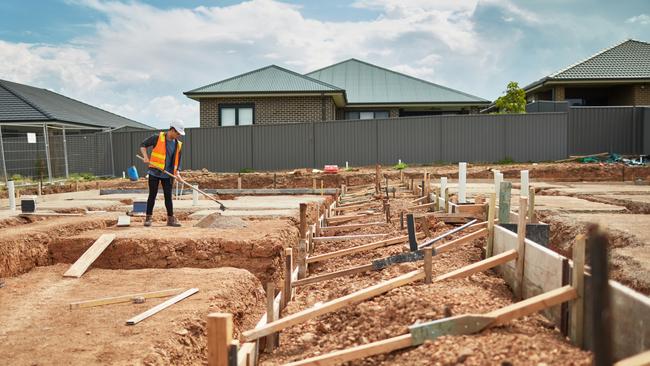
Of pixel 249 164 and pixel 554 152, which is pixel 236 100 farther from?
pixel 554 152

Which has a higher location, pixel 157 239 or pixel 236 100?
pixel 236 100

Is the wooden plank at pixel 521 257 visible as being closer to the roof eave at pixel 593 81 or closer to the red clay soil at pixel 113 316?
the red clay soil at pixel 113 316

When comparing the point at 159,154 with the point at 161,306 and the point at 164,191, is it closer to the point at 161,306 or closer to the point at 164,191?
the point at 164,191

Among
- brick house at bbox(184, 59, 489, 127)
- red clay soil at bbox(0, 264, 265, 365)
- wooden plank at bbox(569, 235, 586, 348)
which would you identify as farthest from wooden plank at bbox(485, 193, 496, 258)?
brick house at bbox(184, 59, 489, 127)

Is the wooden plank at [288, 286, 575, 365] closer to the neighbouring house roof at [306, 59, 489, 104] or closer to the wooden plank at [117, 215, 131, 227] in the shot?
the wooden plank at [117, 215, 131, 227]

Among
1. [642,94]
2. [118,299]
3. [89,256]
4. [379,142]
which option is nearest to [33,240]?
[89,256]

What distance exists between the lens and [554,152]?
21.6 meters

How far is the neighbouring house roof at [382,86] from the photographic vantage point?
2655 cm

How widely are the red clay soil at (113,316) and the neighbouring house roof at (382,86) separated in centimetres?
2053

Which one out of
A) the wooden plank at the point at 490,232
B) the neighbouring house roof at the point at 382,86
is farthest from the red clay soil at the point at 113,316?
the neighbouring house roof at the point at 382,86

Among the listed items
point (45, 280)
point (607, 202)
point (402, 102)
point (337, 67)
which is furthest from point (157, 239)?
point (337, 67)

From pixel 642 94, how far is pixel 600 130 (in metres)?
4.64

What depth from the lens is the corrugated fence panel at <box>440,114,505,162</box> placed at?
2161cm

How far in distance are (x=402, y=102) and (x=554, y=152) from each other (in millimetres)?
7229
